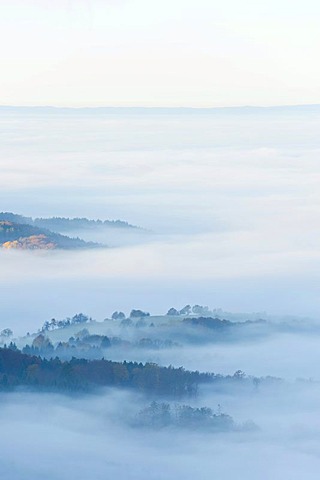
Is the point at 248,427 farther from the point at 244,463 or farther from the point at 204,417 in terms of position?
the point at 244,463

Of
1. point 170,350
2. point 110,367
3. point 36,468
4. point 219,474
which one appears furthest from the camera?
point 170,350

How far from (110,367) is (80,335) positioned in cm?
3975

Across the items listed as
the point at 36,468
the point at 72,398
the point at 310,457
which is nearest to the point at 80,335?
the point at 72,398

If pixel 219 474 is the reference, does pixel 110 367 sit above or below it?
above

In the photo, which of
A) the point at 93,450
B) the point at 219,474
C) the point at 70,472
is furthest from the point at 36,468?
the point at 219,474

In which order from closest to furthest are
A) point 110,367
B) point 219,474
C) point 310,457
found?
point 219,474, point 310,457, point 110,367

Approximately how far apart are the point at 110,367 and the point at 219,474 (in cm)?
3242

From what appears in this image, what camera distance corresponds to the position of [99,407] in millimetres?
141250

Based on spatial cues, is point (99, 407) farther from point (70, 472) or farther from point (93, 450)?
point (70, 472)

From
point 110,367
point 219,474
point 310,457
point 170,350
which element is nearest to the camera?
point 219,474

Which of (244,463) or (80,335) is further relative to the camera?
(80,335)

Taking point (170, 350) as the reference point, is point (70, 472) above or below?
below

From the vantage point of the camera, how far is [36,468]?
4560 inches

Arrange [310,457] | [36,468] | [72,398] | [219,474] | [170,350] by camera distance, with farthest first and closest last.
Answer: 1. [170,350]
2. [72,398]
3. [310,457]
4. [219,474]
5. [36,468]
